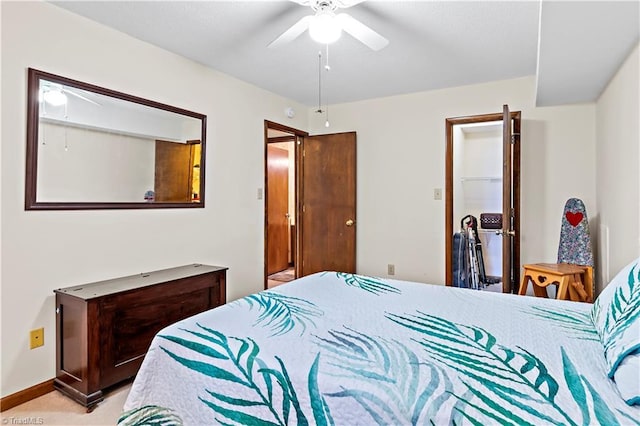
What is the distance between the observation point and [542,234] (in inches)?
139

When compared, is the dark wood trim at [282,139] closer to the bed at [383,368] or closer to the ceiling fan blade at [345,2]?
the ceiling fan blade at [345,2]

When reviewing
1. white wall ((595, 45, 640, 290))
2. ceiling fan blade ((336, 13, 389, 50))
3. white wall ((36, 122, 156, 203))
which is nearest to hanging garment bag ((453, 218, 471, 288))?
white wall ((595, 45, 640, 290))

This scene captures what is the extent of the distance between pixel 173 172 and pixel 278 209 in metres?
2.85

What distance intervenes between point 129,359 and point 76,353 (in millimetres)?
293

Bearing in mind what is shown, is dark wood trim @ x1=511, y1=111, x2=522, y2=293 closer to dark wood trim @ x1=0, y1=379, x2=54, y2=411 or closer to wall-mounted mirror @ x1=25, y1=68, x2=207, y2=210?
wall-mounted mirror @ x1=25, y1=68, x2=207, y2=210

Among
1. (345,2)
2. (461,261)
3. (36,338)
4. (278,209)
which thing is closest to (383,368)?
(345,2)

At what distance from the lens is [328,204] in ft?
15.2

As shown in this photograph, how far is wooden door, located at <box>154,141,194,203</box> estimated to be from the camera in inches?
115

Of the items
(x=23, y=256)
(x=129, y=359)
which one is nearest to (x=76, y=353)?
(x=129, y=359)

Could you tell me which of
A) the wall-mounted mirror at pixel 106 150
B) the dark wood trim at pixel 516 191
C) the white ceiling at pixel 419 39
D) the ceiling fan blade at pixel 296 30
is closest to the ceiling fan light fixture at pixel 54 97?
the wall-mounted mirror at pixel 106 150

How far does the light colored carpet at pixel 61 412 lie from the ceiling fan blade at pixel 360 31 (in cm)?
252

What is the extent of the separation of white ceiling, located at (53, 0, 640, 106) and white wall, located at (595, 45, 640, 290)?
0.48 ft

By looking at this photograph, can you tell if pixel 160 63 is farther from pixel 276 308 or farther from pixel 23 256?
pixel 276 308

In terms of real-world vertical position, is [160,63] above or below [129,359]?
above
